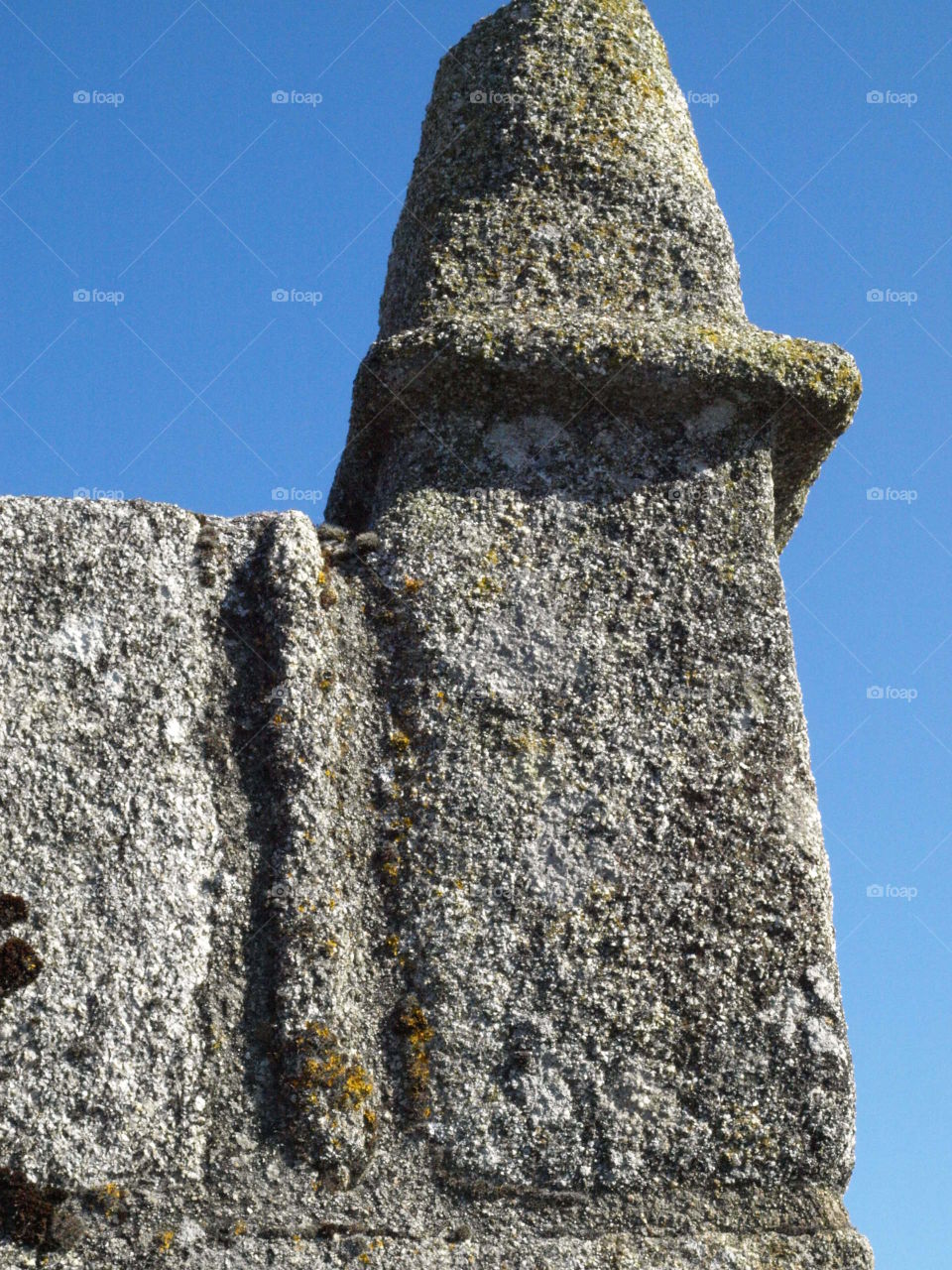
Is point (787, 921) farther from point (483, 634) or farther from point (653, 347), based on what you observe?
point (653, 347)

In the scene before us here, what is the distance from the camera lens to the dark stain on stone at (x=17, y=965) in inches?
102

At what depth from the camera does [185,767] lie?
2.85 m

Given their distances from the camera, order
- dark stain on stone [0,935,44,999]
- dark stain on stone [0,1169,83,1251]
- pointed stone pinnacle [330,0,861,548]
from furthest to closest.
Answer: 1. pointed stone pinnacle [330,0,861,548]
2. dark stain on stone [0,935,44,999]
3. dark stain on stone [0,1169,83,1251]

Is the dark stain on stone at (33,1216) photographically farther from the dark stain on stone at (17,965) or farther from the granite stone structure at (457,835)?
the dark stain on stone at (17,965)

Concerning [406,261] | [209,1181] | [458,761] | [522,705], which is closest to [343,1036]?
[209,1181]

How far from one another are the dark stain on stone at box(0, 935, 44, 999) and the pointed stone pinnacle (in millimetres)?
1531

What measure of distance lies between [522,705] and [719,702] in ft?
1.57

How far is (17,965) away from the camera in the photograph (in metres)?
2.61

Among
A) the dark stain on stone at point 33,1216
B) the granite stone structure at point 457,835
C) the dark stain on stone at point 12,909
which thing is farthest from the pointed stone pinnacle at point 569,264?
the dark stain on stone at point 33,1216

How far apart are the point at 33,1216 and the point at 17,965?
18.4 inches

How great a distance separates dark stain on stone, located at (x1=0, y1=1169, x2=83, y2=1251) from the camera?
2449 millimetres

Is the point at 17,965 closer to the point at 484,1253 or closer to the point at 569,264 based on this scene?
the point at 484,1253

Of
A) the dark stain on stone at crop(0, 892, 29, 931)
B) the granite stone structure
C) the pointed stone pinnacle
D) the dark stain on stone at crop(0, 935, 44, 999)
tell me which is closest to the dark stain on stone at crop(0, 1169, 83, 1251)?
the granite stone structure

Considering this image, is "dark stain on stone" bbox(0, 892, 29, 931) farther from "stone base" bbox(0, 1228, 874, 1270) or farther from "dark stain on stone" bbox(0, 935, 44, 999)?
"stone base" bbox(0, 1228, 874, 1270)
